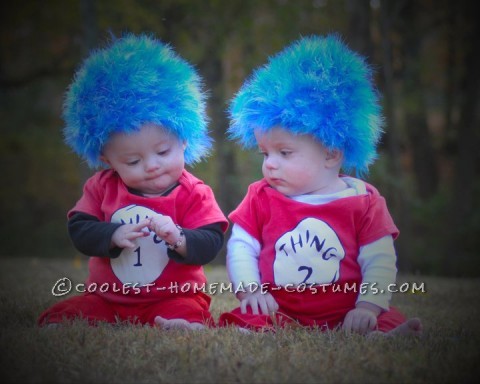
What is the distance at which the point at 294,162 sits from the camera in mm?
3105

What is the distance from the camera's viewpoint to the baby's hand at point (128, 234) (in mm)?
2937

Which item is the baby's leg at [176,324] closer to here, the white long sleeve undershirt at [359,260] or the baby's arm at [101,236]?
the white long sleeve undershirt at [359,260]

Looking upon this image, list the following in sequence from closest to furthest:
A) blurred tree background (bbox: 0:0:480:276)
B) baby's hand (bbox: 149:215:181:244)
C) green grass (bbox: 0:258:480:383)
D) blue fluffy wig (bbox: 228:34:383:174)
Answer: green grass (bbox: 0:258:480:383)
baby's hand (bbox: 149:215:181:244)
blue fluffy wig (bbox: 228:34:383:174)
blurred tree background (bbox: 0:0:480:276)

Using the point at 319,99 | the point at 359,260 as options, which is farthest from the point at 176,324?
the point at 319,99

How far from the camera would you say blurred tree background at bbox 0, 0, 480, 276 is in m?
10.8

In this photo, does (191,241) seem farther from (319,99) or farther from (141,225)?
(319,99)

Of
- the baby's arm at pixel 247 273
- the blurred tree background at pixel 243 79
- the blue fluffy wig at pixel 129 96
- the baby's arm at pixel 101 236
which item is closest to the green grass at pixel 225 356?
the baby's arm at pixel 247 273

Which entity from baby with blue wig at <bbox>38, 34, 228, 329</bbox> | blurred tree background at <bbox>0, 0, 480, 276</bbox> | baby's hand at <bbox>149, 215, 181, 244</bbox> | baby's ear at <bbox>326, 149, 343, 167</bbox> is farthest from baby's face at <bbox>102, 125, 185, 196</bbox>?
blurred tree background at <bbox>0, 0, 480, 276</bbox>

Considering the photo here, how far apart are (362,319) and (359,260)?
1.06 feet

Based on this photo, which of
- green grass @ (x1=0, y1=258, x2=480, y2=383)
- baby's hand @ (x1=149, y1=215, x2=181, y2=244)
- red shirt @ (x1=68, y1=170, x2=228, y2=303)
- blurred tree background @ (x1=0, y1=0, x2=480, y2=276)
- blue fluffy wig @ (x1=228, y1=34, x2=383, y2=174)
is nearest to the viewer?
green grass @ (x1=0, y1=258, x2=480, y2=383)

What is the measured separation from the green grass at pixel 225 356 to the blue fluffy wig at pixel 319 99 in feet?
3.38

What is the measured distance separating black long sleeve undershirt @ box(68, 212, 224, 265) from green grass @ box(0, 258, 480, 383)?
0.41 m

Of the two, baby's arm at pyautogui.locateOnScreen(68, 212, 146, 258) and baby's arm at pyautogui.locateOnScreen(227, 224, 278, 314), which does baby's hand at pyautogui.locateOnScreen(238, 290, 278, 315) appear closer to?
baby's arm at pyautogui.locateOnScreen(227, 224, 278, 314)

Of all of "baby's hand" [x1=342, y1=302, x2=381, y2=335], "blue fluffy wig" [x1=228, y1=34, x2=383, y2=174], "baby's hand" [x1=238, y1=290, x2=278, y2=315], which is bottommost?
"baby's hand" [x1=342, y1=302, x2=381, y2=335]
